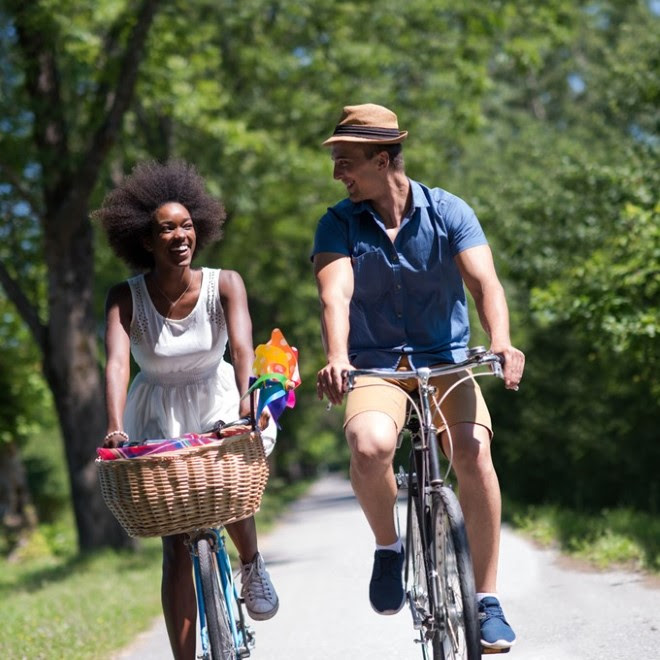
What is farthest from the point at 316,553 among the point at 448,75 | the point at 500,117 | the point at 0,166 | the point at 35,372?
the point at 500,117

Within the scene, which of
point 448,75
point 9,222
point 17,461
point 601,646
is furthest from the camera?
point 17,461

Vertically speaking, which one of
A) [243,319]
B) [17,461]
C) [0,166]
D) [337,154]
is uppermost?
[0,166]

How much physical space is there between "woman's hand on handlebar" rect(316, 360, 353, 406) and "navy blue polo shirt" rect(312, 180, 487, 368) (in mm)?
514

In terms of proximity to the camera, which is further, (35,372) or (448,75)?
(35,372)

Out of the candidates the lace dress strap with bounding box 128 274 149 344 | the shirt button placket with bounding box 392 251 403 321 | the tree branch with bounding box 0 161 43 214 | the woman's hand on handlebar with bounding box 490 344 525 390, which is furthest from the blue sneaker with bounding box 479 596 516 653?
the tree branch with bounding box 0 161 43 214

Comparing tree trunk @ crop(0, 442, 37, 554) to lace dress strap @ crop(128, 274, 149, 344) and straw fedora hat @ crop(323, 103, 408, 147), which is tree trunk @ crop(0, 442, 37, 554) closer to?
lace dress strap @ crop(128, 274, 149, 344)

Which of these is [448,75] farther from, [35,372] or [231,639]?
[231,639]

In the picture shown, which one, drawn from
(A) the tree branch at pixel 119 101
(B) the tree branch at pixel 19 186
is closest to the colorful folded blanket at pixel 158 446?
(A) the tree branch at pixel 119 101

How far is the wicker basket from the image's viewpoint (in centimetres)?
475

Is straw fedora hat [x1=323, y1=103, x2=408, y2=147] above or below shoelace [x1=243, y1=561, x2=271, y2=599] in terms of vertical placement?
above

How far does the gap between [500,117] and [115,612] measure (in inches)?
1435

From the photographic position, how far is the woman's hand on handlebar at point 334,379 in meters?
4.71

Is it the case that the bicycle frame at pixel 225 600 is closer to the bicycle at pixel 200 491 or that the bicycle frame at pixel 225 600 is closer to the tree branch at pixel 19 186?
the bicycle at pixel 200 491

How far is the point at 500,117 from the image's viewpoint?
44.3 meters
